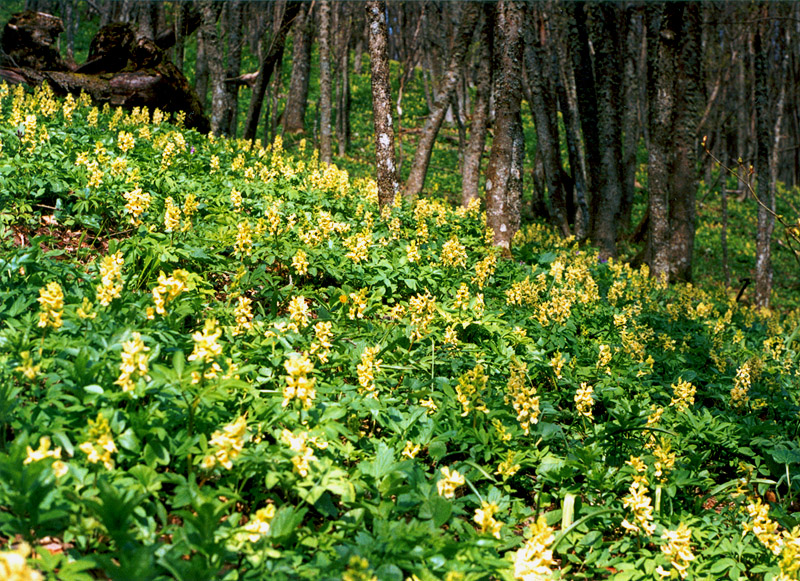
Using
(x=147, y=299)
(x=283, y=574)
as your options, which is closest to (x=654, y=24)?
(x=147, y=299)

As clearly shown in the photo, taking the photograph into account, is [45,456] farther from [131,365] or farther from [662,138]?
[662,138]

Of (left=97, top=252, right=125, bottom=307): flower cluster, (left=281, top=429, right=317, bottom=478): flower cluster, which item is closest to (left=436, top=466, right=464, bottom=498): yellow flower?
(left=281, top=429, right=317, bottom=478): flower cluster

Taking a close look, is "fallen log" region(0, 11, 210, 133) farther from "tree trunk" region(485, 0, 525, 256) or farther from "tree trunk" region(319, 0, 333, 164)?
"tree trunk" region(485, 0, 525, 256)

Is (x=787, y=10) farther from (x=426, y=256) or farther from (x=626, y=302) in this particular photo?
(x=426, y=256)

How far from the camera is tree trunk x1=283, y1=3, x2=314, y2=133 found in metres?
17.0

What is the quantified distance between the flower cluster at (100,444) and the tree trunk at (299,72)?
1636 cm

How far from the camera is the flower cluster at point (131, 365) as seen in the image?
241 centimetres

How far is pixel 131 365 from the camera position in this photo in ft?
8.01

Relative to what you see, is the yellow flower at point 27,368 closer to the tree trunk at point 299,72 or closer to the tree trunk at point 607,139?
the tree trunk at point 607,139

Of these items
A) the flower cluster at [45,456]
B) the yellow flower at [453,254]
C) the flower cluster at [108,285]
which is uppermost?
the flower cluster at [108,285]

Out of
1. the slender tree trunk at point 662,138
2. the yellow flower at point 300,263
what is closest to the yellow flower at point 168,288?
the yellow flower at point 300,263

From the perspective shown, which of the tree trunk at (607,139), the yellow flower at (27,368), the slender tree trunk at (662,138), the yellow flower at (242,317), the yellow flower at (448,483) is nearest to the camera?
the yellow flower at (27,368)

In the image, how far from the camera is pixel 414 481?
2.64 meters

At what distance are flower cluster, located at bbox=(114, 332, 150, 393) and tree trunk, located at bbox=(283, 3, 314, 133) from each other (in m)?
16.0
